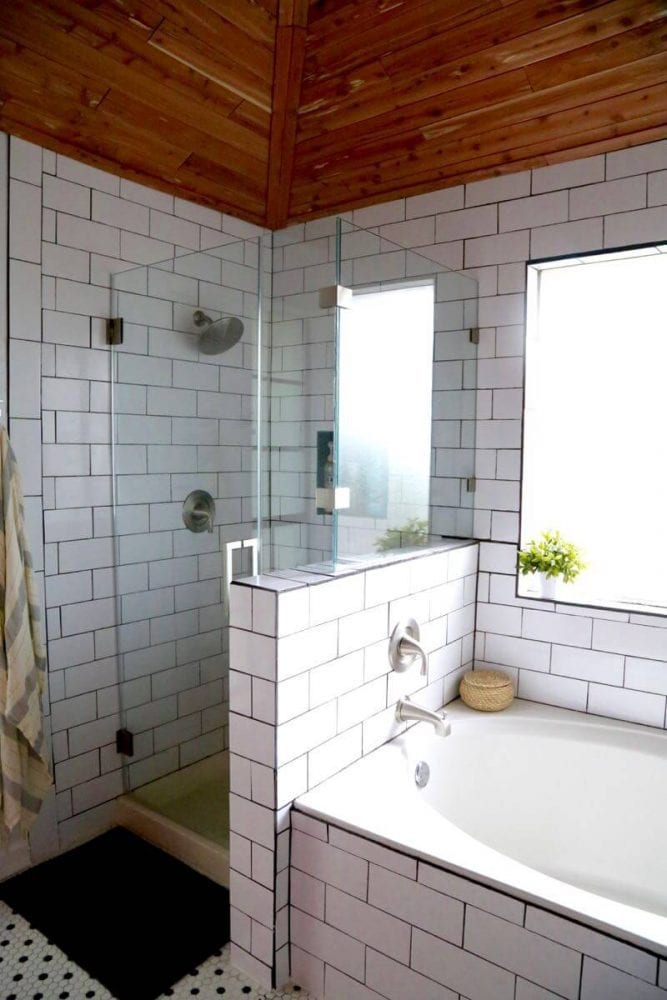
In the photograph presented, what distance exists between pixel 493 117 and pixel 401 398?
997 mm

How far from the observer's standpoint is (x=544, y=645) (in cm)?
251

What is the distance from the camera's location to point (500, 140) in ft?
7.68

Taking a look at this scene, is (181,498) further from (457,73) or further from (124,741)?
(457,73)

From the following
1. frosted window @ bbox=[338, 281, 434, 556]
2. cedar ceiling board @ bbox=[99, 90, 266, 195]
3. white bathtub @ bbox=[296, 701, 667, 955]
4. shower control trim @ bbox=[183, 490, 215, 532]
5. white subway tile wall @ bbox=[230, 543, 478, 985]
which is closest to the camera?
white subway tile wall @ bbox=[230, 543, 478, 985]

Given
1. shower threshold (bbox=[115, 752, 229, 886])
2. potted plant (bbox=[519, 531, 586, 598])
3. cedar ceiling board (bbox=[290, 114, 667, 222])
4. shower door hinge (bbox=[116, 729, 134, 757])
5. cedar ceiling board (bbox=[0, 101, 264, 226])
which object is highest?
cedar ceiling board (bbox=[290, 114, 667, 222])

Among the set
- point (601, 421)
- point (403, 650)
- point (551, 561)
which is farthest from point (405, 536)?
point (601, 421)

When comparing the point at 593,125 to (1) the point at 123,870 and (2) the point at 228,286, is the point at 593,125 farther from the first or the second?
(1) the point at 123,870

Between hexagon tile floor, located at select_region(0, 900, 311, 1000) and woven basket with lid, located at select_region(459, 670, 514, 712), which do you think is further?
woven basket with lid, located at select_region(459, 670, 514, 712)

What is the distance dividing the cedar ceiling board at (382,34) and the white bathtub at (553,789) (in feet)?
7.16

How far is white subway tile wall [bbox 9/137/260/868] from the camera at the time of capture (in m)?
2.26

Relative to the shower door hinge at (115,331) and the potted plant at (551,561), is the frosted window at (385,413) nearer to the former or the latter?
the potted plant at (551,561)

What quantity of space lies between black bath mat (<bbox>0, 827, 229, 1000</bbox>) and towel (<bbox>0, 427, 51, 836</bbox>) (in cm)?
30

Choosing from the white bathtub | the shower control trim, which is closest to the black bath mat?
the white bathtub

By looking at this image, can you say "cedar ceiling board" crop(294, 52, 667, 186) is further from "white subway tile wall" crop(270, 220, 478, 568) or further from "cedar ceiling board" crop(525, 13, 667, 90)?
"white subway tile wall" crop(270, 220, 478, 568)
